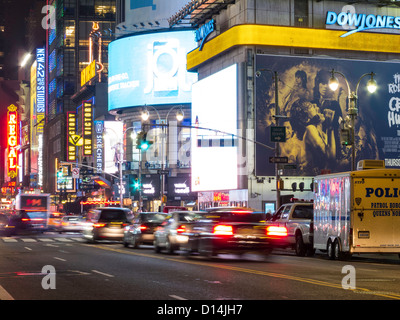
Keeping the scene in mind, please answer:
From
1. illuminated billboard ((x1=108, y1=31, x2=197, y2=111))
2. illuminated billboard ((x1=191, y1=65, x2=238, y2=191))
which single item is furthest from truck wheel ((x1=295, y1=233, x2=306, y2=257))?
illuminated billboard ((x1=108, y1=31, x2=197, y2=111))

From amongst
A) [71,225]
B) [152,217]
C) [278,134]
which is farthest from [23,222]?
[152,217]

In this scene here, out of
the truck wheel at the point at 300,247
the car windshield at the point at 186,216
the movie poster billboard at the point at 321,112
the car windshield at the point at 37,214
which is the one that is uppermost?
the movie poster billboard at the point at 321,112

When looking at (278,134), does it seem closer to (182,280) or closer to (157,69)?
(182,280)

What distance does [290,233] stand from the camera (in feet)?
106

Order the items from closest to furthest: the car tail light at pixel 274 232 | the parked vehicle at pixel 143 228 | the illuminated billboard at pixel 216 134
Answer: the car tail light at pixel 274 232
the parked vehicle at pixel 143 228
the illuminated billboard at pixel 216 134

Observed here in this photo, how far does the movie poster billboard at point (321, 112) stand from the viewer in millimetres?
69125

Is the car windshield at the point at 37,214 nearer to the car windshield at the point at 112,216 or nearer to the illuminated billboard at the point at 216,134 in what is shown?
the illuminated billboard at the point at 216,134

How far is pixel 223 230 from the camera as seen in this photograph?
25125mm

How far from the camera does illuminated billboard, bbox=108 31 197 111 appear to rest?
105938mm

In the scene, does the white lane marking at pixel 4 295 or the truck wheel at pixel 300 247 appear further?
the truck wheel at pixel 300 247

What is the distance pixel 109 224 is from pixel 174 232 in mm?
11236

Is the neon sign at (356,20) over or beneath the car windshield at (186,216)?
over

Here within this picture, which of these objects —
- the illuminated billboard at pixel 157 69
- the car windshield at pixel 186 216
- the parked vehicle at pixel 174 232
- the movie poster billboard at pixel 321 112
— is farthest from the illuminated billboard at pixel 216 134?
the car windshield at pixel 186 216

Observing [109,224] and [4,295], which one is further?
[109,224]
